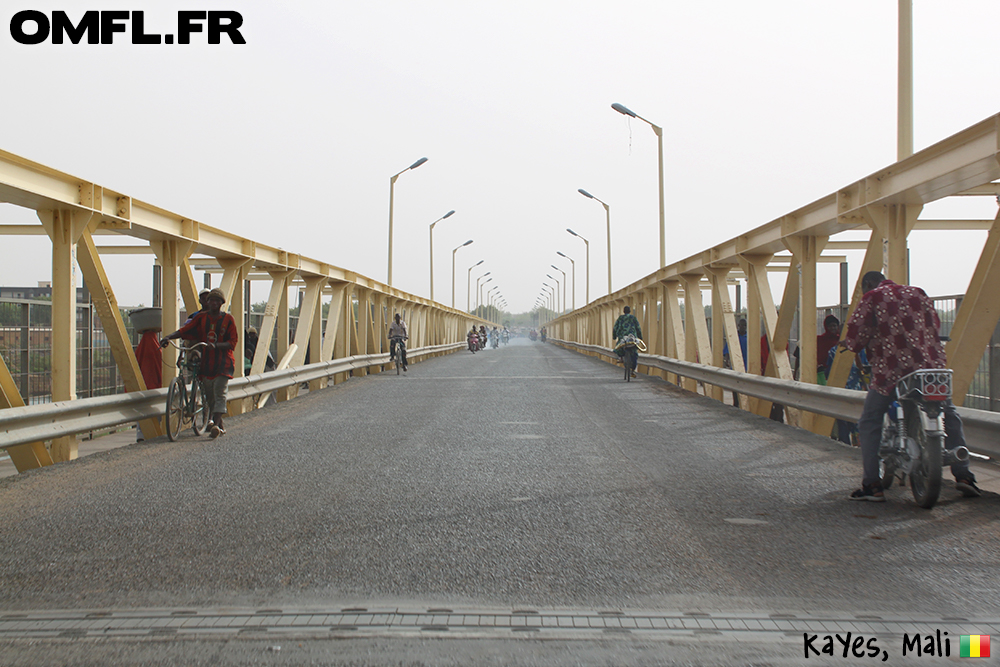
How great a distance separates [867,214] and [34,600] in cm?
748

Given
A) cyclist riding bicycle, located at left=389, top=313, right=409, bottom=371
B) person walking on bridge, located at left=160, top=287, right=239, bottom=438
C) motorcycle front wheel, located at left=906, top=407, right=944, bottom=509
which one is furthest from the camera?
cyclist riding bicycle, located at left=389, top=313, right=409, bottom=371

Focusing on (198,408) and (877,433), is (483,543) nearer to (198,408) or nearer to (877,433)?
(877,433)

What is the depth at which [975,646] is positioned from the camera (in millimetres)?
3098

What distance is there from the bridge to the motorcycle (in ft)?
0.81

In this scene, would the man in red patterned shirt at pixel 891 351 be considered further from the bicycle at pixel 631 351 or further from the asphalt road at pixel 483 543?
the bicycle at pixel 631 351

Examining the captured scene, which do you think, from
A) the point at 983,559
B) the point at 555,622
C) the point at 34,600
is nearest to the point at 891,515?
the point at 983,559

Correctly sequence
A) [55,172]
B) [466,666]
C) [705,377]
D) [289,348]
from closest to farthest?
[466,666] < [55,172] < [705,377] < [289,348]

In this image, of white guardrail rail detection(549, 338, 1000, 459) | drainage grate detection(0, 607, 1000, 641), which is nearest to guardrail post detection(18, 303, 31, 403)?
drainage grate detection(0, 607, 1000, 641)

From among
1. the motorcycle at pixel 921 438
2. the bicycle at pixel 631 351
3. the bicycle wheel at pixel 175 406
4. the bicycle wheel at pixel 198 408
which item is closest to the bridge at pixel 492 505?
the bicycle wheel at pixel 175 406

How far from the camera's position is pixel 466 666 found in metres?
2.90

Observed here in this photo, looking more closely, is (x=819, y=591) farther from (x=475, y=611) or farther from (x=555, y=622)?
(x=475, y=611)

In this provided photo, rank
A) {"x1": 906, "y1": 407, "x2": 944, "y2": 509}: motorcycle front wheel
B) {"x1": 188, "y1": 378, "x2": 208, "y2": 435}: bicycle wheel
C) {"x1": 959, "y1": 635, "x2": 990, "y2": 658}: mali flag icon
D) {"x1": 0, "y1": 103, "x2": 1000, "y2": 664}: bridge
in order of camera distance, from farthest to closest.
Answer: {"x1": 188, "y1": 378, "x2": 208, "y2": 435}: bicycle wheel, {"x1": 906, "y1": 407, "x2": 944, "y2": 509}: motorcycle front wheel, {"x1": 0, "y1": 103, "x2": 1000, "y2": 664}: bridge, {"x1": 959, "y1": 635, "x2": 990, "y2": 658}: mali flag icon

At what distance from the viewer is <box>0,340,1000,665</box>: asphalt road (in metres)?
3.13

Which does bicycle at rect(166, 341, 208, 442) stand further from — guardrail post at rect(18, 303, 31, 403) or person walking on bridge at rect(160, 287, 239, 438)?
guardrail post at rect(18, 303, 31, 403)
